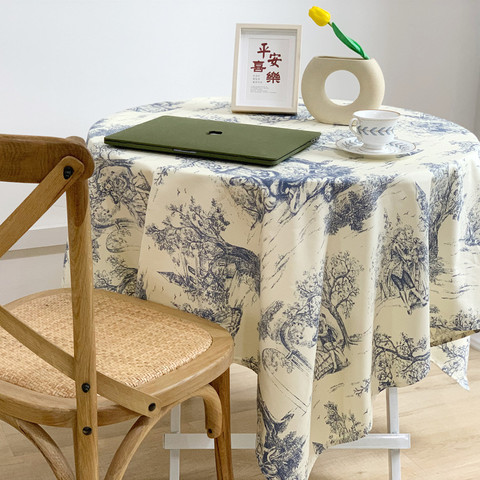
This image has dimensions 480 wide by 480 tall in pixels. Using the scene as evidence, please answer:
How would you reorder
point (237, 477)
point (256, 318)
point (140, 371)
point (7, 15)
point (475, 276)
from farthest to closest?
point (7, 15)
point (237, 477)
point (475, 276)
point (256, 318)
point (140, 371)

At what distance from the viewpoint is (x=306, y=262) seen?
129 centimetres

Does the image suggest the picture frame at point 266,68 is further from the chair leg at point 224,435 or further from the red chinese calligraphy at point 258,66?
the chair leg at point 224,435

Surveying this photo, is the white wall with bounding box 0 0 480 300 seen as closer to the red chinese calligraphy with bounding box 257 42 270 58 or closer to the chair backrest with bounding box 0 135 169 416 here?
the red chinese calligraphy with bounding box 257 42 270 58

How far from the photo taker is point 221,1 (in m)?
2.55

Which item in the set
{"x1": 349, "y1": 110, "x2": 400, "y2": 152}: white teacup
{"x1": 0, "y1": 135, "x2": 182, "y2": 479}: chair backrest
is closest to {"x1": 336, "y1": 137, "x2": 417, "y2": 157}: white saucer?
{"x1": 349, "y1": 110, "x2": 400, "y2": 152}: white teacup

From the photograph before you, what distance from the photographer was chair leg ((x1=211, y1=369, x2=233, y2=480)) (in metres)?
1.42

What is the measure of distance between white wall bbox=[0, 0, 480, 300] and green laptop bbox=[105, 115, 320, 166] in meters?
0.81

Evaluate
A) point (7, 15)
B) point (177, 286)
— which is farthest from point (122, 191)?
point (7, 15)

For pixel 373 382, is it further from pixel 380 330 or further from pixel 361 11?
pixel 361 11

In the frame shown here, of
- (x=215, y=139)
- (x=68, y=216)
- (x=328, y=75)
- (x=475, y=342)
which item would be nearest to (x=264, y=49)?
(x=328, y=75)

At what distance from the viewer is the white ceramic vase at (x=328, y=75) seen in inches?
69.4

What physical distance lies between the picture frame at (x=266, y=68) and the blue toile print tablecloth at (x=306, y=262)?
429mm

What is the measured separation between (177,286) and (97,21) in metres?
1.31

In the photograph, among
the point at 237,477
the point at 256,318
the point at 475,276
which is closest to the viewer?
the point at 256,318
